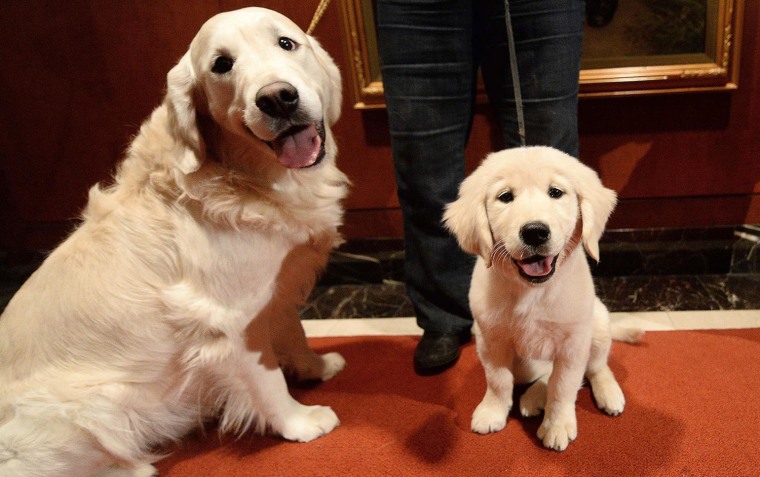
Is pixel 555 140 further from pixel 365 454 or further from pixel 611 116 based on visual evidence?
pixel 365 454

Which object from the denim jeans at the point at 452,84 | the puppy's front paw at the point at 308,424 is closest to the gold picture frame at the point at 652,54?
the denim jeans at the point at 452,84

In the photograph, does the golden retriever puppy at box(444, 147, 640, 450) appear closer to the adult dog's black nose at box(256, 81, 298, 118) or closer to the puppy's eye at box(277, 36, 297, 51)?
the adult dog's black nose at box(256, 81, 298, 118)

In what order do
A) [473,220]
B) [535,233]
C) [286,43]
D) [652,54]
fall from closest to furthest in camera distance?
[535,233] < [473,220] < [286,43] < [652,54]

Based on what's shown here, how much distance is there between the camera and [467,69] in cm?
156

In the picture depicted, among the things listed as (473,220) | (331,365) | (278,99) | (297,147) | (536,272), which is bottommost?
(331,365)

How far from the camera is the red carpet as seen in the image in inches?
52.4

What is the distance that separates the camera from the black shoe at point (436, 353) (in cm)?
173

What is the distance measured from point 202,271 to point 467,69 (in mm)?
949

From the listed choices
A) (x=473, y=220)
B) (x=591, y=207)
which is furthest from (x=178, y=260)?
(x=591, y=207)

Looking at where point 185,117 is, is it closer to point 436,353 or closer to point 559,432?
point 436,353

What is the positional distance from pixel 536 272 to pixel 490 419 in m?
0.52

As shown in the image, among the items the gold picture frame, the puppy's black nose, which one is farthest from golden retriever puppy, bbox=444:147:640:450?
the gold picture frame

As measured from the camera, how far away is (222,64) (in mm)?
1206

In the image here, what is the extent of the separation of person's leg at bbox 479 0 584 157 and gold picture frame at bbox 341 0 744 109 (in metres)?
0.65
